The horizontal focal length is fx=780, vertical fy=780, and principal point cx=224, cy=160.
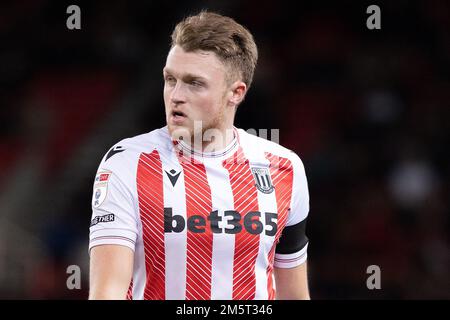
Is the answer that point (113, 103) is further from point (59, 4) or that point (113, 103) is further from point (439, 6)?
point (439, 6)

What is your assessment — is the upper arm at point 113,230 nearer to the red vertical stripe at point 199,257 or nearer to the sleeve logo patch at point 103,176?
the sleeve logo patch at point 103,176

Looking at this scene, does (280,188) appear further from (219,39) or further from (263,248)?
(219,39)

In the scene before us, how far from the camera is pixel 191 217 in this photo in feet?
10.9

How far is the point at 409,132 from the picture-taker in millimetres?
7344

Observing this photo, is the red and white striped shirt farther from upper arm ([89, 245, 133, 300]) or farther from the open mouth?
the open mouth

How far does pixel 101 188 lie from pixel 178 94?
51 centimetres

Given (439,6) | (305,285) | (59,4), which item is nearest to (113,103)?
(59,4)

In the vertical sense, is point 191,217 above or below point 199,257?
above

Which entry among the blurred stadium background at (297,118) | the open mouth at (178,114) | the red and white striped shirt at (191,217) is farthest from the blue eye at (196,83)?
the blurred stadium background at (297,118)

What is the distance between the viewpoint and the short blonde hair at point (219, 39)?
11.0 feet

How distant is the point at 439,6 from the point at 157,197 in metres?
5.30

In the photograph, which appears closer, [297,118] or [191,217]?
[191,217]
